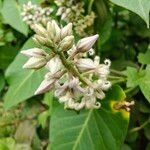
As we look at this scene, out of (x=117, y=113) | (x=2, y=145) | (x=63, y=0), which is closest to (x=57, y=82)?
(x=117, y=113)

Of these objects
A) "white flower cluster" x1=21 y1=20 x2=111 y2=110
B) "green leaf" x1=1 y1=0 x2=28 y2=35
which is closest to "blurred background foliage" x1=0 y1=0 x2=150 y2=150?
"green leaf" x1=1 y1=0 x2=28 y2=35

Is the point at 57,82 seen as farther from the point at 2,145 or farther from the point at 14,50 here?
the point at 14,50

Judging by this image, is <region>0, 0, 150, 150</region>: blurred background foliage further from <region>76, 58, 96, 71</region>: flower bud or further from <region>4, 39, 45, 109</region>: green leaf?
<region>76, 58, 96, 71</region>: flower bud

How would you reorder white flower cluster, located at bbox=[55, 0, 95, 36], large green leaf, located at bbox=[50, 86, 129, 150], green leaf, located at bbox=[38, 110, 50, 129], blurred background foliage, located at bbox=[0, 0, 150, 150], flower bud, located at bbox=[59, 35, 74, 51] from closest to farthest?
flower bud, located at bbox=[59, 35, 74, 51]
large green leaf, located at bbox=[50, 86, 129, 150]
white flower cluster, located at bbox=[55, 0, 95, 36]
blurred background foliage, located at bbox=[0, 0, 150, 150]
green leaf, located at bbox=[38, 110, 50, 129]

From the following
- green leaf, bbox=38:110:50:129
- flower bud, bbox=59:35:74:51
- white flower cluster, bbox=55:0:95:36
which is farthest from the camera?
green leaf, bbox=38:110:50:129

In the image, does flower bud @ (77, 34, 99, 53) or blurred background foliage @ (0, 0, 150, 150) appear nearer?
flower bud @ (77, 34, 99, 53)

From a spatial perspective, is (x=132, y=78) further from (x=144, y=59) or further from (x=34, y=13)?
(x=34, y=13)
